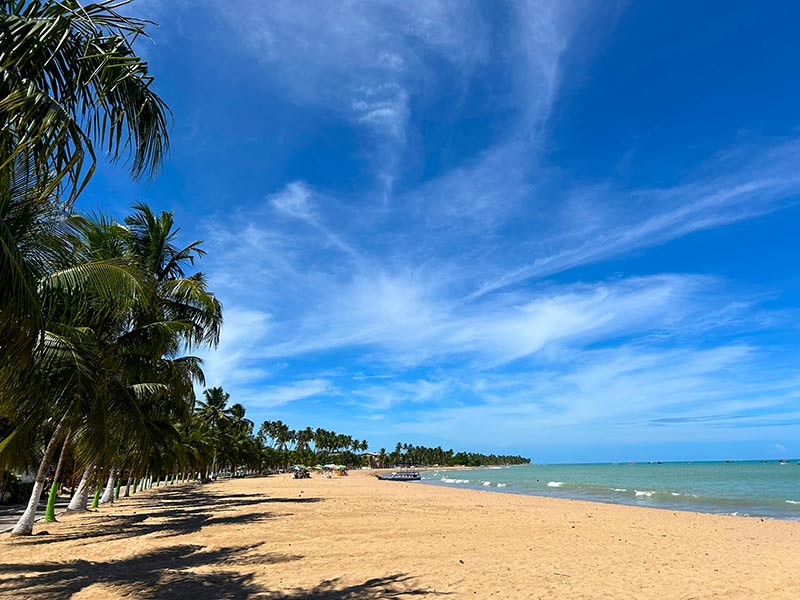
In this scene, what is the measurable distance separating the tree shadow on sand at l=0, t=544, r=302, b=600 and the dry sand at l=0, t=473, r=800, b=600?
21mm

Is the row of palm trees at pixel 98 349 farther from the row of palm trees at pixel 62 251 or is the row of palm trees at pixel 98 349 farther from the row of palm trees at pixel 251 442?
the row of palm trees at pixel 251 442

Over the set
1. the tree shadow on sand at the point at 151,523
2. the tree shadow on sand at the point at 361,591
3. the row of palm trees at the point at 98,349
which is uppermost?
the row of palm trees at the point at 98,349

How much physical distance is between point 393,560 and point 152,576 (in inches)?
169

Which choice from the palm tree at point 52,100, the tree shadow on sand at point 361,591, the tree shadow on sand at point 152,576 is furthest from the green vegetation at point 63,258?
the tree shadow on sand at point 361,591

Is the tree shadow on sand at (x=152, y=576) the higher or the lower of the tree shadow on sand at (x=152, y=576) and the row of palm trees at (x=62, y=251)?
the lower

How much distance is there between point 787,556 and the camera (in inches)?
460

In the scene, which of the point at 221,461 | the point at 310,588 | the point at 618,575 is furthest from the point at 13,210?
the point at 221,461

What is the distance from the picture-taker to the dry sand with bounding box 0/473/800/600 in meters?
7.93

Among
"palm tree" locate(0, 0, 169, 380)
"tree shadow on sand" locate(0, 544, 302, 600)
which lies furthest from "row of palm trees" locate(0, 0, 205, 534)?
"tree shadow on sand" locate(0, 544, 302, 600)

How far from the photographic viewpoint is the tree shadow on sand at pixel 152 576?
302 inches

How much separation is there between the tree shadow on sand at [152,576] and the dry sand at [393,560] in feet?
0.07

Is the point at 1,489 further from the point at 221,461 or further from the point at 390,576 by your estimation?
the point at 221,461

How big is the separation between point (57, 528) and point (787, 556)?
18906 mm

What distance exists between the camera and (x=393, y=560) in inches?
399
